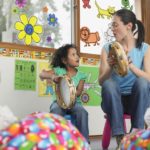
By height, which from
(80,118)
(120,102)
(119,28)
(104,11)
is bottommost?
(80,118)

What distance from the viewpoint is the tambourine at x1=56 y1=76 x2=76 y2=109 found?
5.58 feet

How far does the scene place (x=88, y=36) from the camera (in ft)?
8.69

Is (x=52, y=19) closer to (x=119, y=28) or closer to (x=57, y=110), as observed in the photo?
(x=119, y=28)

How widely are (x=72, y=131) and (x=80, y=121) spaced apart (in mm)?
1149

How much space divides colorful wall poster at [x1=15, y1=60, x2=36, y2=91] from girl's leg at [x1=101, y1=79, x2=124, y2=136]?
923 millimetres

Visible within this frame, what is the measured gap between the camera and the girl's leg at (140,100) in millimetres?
1478

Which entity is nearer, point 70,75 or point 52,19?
point 70,75

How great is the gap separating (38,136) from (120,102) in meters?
0.99

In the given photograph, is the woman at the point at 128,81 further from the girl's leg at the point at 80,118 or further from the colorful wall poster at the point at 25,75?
the colorful wall poster at the point at 25,75

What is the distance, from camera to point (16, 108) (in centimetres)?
224

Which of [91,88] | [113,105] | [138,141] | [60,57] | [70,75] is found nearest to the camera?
[138,141]

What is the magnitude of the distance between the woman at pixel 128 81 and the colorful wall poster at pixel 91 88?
33.6 inches

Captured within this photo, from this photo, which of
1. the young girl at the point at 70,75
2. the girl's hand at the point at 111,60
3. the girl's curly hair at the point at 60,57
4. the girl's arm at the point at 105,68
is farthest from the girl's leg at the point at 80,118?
the girl's curly hair at the point at 60,57

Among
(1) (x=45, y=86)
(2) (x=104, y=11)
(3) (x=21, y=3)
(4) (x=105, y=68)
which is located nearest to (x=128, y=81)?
(4) (x=105, y=68)
